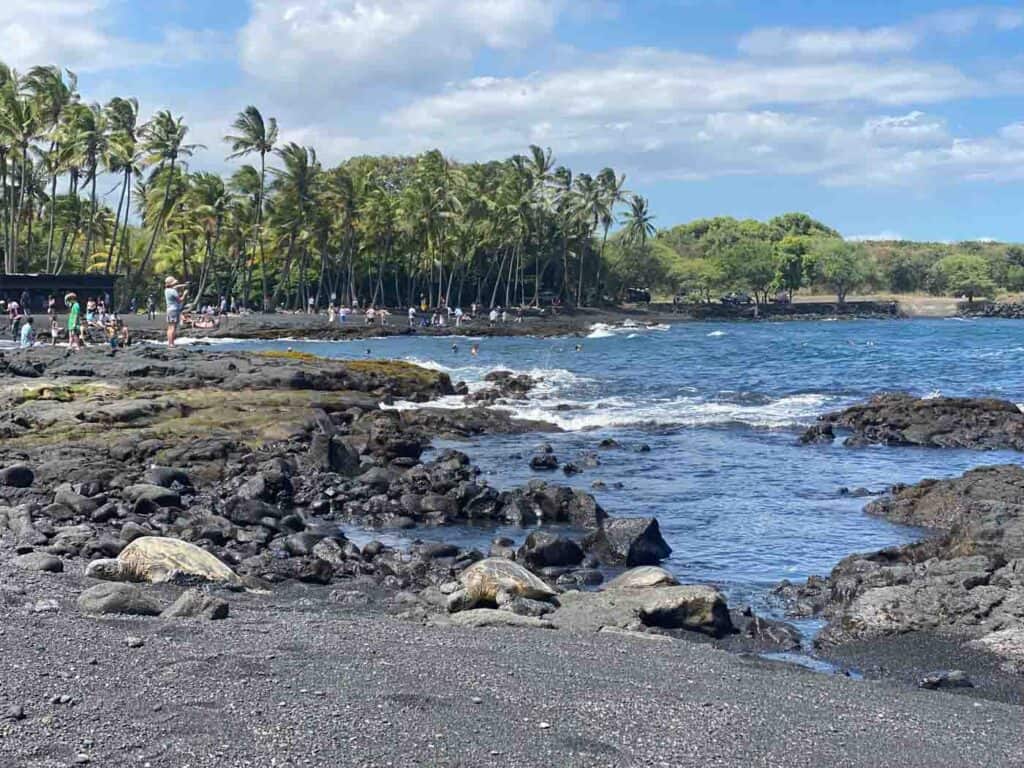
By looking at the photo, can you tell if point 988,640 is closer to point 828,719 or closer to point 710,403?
point 828,719

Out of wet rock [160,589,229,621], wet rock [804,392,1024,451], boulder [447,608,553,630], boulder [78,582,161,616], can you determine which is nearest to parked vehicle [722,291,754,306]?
wet rock [804,392,1024,451]

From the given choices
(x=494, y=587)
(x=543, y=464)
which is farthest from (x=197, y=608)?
(x=543, y=464)

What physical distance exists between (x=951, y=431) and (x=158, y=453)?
63.5 ft

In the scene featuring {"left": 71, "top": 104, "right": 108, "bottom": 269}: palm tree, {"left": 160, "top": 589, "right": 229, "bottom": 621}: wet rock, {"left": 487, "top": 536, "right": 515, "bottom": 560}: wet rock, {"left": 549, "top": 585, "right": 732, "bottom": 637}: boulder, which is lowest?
{"left": 487, "top": 536, "right": 515, "bottom": 560}: wet rock

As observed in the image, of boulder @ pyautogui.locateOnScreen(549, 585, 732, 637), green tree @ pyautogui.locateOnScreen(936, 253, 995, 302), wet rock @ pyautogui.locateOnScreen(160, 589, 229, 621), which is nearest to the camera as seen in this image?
wet rock @ pyautogui.locateOnScreen(160, 589, 229, 621)

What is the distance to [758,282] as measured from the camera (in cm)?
13838

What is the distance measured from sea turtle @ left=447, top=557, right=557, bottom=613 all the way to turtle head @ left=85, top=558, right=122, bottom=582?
11.5 ft

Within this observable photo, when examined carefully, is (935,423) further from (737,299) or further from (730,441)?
(737,299)

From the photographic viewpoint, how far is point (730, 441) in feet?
95.7

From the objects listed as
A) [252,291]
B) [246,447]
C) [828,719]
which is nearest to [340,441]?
[246,447]

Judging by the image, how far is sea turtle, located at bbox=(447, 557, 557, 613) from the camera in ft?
40.0

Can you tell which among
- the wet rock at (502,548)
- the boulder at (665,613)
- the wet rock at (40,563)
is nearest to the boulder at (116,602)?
the wet rock at (40,563)

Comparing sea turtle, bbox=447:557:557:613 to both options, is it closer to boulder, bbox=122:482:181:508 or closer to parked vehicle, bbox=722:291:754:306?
boulder, bbox=122:482:181:508

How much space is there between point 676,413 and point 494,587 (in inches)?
896
